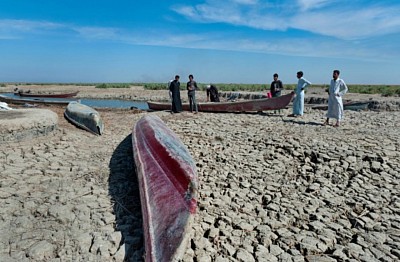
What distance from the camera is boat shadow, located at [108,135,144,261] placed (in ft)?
12.0

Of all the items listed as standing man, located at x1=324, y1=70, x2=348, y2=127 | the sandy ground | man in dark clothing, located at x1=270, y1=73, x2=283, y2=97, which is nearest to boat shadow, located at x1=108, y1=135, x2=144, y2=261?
the sandy ground

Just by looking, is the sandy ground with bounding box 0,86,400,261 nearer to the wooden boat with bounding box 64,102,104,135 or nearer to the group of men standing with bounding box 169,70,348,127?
the wooden boat with bounding box 64,102,104,135

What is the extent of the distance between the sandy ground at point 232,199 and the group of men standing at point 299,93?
121 centimetres

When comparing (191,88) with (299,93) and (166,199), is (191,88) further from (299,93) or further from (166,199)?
(166,199)

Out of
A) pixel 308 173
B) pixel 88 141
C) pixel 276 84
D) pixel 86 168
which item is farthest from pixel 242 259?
pixel 276 84

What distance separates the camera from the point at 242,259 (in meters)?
3.35

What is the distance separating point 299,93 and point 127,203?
8.42m

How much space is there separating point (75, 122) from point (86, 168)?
15.8 ft

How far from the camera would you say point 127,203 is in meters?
4.77

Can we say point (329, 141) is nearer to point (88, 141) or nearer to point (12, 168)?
point (88, 141)

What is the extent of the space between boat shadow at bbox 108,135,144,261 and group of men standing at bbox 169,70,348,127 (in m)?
5.68

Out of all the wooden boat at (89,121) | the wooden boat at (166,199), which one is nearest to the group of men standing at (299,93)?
the wooden boat at (89,121)

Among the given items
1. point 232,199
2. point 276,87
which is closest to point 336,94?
point 276,87

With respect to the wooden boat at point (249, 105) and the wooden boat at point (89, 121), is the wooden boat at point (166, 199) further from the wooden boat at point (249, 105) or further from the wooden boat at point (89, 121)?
the wooden boat at point (249, 105)
